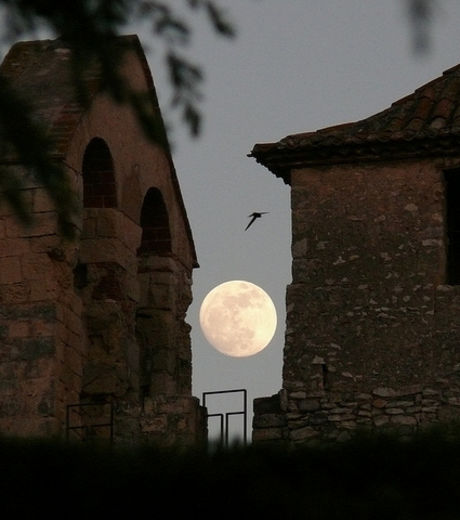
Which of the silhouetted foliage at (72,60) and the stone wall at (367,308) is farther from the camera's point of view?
the stone wall at (367,308)

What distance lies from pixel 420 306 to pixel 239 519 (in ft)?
22.5

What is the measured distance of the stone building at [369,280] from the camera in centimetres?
1641

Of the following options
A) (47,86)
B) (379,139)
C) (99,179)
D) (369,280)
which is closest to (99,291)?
(99,179)

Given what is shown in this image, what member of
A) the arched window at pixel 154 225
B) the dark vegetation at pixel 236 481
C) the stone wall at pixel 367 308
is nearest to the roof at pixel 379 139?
the stone wall at pixel 367 308

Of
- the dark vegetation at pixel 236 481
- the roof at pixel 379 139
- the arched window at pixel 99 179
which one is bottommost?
the dark vegetation at pixel 236 481

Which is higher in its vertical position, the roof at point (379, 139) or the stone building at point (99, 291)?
the roof at point (379, 139)

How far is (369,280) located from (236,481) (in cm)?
677

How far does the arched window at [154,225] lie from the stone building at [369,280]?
82.3 inches

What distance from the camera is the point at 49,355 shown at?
16188 millimetres

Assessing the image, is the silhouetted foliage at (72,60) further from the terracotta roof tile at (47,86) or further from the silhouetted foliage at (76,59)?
the terracotta roof tile at (47,86)

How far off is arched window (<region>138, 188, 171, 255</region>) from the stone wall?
7.43 ft

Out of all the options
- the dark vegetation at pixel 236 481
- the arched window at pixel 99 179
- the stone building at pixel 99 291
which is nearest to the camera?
the dark vegetation at pixel 236 481

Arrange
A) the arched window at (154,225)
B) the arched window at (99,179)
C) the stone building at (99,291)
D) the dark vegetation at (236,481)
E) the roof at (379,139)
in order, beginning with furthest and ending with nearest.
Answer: the arched window at (154,225) < the arched window at (99,179) < the roof at (379,139) < the stone building at (99,291) < the dark vegetation at (236,481)

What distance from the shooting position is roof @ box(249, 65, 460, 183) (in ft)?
54.8
